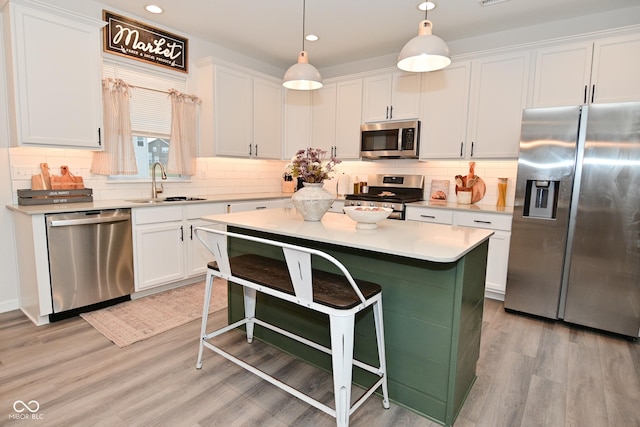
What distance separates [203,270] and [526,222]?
3.19 metres

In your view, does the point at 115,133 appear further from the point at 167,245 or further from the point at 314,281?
the point at 314,281

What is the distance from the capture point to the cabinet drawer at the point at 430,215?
3.60 metres

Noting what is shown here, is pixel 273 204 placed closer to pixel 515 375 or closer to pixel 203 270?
pixel 203 270

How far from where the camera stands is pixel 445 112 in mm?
3828

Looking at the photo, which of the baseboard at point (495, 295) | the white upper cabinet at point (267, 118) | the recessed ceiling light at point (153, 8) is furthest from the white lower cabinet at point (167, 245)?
the baseboard at point (495, 295)

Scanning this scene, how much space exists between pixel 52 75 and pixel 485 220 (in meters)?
3.91

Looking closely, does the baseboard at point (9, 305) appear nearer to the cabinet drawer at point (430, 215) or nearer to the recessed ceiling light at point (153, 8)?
the recessed ceiling light at point (153, 8)

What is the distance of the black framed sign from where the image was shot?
331cm

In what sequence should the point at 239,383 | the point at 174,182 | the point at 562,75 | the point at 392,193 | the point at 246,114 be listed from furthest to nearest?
the point at 392,193 → the point at 246,114 → the point at 174,182 → the point at 562,75 → the point at 239,383

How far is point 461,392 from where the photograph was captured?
1854mm

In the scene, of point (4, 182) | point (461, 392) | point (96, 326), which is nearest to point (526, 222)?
point (461, 392)

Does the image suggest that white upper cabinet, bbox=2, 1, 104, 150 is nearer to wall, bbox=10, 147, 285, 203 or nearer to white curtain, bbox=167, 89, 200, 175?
wall, bbox=10, 147, 285, 203

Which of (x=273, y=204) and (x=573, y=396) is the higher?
(x=273, y=204)

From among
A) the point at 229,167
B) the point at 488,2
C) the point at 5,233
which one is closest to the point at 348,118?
the point at 229,167
